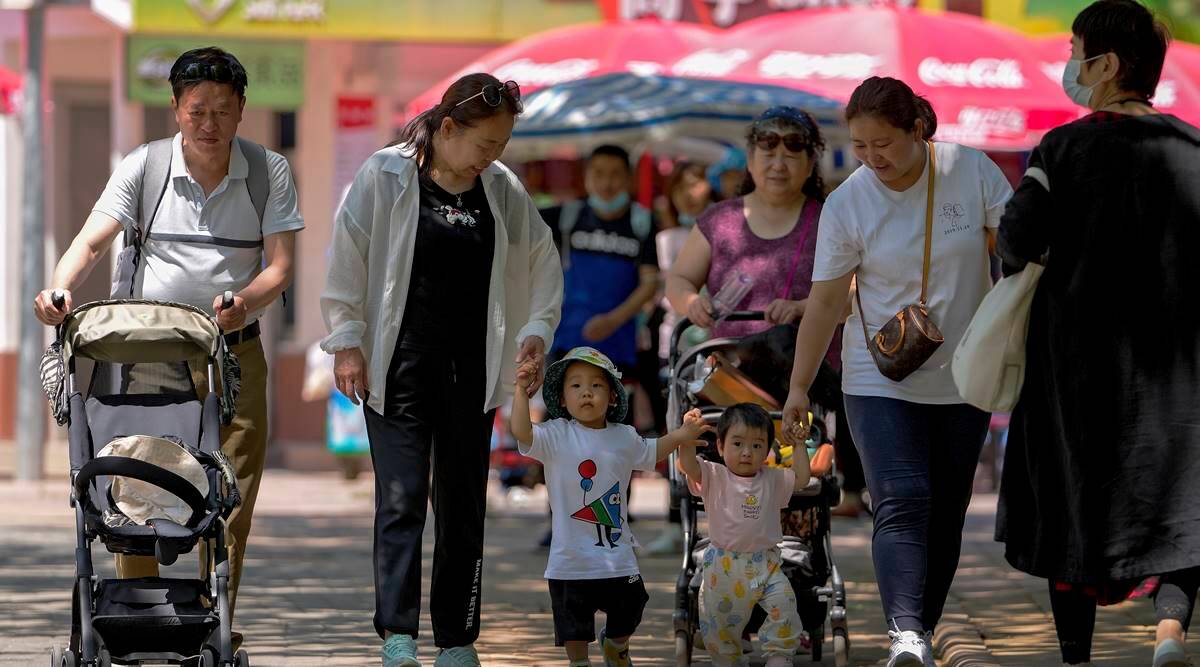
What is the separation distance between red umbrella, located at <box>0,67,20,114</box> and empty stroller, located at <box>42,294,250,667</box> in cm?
1046

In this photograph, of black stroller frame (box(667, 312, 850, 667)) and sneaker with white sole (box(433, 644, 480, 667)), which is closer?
sneaker with white sole (box(433, 644, 480, 667))

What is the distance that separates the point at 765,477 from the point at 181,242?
2119 mm

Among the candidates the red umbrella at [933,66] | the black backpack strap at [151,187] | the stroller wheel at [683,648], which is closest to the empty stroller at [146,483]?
the black backpack strap at [151,187]

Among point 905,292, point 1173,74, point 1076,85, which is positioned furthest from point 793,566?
point 1173,74

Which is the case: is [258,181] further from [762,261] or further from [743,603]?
[743,603]

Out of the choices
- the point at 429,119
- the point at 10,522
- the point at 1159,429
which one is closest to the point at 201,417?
the point at 429,119

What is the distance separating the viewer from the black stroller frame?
7520mm

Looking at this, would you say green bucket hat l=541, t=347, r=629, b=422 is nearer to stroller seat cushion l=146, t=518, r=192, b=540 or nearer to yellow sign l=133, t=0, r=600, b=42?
stroller seat cushion l=146, t=518, r=192, b=540

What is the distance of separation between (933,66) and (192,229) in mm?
7595

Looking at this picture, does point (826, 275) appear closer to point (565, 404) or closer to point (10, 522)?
point (565, 404)

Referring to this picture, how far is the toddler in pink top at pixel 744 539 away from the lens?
7.34m

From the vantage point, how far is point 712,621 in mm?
7383

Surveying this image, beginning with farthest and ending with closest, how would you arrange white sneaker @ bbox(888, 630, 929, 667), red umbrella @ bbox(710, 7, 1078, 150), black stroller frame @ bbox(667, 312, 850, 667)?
red umbrella @ bbox(710, 7, 1078, 150) < black stroller frame @ bbox(667, 312, 850, 667) < white sneaker @ bbox(888, 630, 929, 667)

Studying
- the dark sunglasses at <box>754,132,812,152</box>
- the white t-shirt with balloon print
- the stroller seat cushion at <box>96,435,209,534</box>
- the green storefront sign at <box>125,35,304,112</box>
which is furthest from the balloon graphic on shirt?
the green storefront sign at <box>125,35,304,112</box>
